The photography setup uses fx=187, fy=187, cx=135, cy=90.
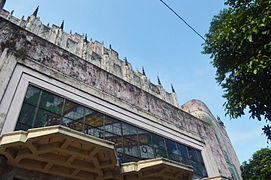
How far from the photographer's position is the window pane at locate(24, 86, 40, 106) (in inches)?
260

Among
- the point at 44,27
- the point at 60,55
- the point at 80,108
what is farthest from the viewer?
the point at 44,27

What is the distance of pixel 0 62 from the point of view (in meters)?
6.43

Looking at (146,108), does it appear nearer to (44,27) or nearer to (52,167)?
(52,167)

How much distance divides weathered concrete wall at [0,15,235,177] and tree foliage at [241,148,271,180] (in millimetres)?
2284

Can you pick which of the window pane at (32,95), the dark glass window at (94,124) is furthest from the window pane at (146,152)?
the window pane at (32,95)

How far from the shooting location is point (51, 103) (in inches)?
282

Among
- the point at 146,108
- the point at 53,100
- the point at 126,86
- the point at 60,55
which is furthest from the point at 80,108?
the point at 146,108

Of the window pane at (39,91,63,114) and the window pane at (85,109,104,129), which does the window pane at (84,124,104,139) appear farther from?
the window pane at (39,91,63,114)

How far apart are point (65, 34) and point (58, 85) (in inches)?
871

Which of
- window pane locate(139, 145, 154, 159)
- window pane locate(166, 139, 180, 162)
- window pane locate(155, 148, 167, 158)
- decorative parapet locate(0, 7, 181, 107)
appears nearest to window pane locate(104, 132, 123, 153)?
window pane locate(139, 145, 154, 159)

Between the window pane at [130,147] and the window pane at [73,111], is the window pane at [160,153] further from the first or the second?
the window pane at [73,111]

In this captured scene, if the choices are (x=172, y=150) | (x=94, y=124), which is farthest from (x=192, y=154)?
(x=94, y=124)

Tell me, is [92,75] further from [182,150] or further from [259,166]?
[259,166]

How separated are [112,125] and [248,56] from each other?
6.60 meters
